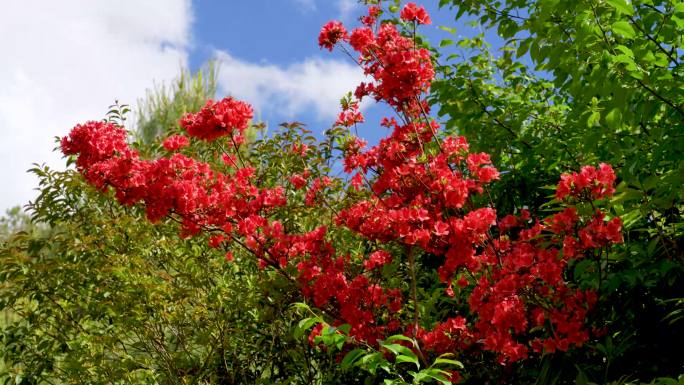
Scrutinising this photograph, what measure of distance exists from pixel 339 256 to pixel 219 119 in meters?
1.17

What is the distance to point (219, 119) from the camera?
4.19 metres

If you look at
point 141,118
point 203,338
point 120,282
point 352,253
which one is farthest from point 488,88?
point 141,118

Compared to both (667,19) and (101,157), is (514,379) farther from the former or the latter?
(101,157)

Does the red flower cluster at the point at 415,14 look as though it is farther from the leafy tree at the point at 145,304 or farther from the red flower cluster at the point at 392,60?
the leafy tree at the point at 145,304

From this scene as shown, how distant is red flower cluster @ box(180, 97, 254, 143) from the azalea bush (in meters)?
0.01

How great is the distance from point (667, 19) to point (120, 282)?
370 cm

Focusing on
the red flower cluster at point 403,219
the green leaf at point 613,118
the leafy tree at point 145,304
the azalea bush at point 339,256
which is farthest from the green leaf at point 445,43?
the green leaf at point 613,118

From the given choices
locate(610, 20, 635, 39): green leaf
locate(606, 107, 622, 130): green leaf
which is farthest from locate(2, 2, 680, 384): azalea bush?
locate(610, 20, 635, 39): green leaf

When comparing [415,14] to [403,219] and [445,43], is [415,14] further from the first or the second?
[403,219]

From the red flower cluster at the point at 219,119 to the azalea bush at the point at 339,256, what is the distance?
12 mm

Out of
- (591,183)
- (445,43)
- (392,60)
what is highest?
(445,43)

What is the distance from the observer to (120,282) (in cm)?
467

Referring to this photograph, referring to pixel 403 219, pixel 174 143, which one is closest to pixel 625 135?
pixel 403 219

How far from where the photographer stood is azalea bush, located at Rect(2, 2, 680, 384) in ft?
10.3
